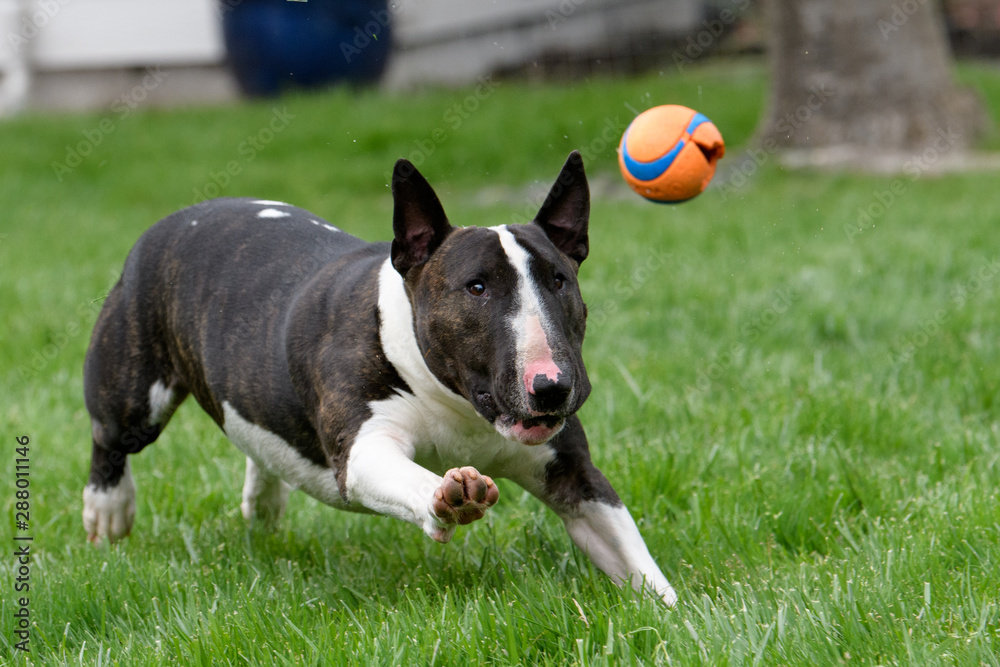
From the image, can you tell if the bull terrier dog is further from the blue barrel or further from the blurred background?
the blue barrel

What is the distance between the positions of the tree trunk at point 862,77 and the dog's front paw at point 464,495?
8550mm

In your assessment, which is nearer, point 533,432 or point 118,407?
point 533,432

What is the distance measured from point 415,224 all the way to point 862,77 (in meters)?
8.18

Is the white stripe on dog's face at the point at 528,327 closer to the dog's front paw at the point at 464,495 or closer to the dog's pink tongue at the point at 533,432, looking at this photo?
the dog's pink tongue at the point at 533,432

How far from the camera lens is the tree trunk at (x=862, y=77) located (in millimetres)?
10055

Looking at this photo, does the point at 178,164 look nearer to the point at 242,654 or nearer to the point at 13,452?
the point at 13,452

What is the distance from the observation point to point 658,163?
349 cm

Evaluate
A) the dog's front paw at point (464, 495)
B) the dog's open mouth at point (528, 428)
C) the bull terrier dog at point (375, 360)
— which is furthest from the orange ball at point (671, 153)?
the dog's front paw at point (464, 495)

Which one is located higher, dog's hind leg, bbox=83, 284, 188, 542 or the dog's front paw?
the dog's front paw

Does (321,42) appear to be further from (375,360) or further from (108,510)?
(375,360)

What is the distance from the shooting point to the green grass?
2580mm

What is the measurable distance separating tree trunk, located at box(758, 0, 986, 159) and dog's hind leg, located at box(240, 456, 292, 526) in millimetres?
7548

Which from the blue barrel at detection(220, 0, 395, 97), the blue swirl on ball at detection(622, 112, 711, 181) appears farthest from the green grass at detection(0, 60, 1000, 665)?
the blue barrel at detection(220, 0, 395, 97)

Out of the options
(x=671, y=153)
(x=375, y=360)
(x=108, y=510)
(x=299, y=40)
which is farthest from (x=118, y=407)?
(x=299, y=40)
